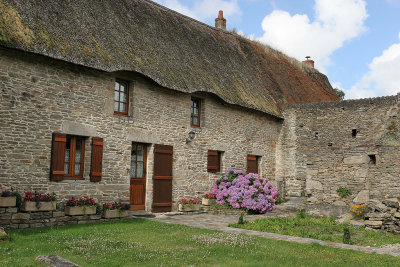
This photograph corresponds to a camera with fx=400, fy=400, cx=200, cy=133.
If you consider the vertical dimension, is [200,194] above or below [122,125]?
below

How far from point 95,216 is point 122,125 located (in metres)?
2.59

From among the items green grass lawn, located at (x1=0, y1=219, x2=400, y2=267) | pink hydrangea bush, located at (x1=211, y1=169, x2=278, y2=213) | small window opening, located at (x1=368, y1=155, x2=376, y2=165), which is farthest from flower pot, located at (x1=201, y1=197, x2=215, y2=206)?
small window opening, located at (x1=368, y1=155, x2=376, y2=165)

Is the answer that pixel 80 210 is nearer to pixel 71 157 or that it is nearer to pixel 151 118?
pixel 71 157

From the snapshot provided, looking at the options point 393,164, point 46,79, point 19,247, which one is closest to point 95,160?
point 46,79

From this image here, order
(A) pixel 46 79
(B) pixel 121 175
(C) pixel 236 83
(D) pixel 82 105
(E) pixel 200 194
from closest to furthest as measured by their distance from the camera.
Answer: (A) pixel 46 79 → (D) pixel 82 105 → (B) pixel 121 175 → (E) pixel 200 194 → (C) pixel 236 83

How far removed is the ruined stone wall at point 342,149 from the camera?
10656 mm

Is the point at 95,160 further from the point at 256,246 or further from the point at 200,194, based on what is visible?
the point at 256,246

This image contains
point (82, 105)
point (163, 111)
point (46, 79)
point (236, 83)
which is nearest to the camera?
point (46, 79)

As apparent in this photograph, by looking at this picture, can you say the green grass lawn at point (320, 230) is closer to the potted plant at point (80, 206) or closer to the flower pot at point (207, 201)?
the flower pot at point (207, 201)

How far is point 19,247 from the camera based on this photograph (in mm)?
6387

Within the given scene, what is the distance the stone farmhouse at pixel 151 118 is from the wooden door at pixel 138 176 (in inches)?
1.2

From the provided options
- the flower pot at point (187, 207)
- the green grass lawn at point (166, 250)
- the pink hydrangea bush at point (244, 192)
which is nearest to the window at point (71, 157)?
the green grass lawn at point (166, 250)

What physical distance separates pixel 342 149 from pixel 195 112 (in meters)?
4.88

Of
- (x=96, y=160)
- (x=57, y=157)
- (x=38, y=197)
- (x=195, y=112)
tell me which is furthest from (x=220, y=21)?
(x=38, y=197)
